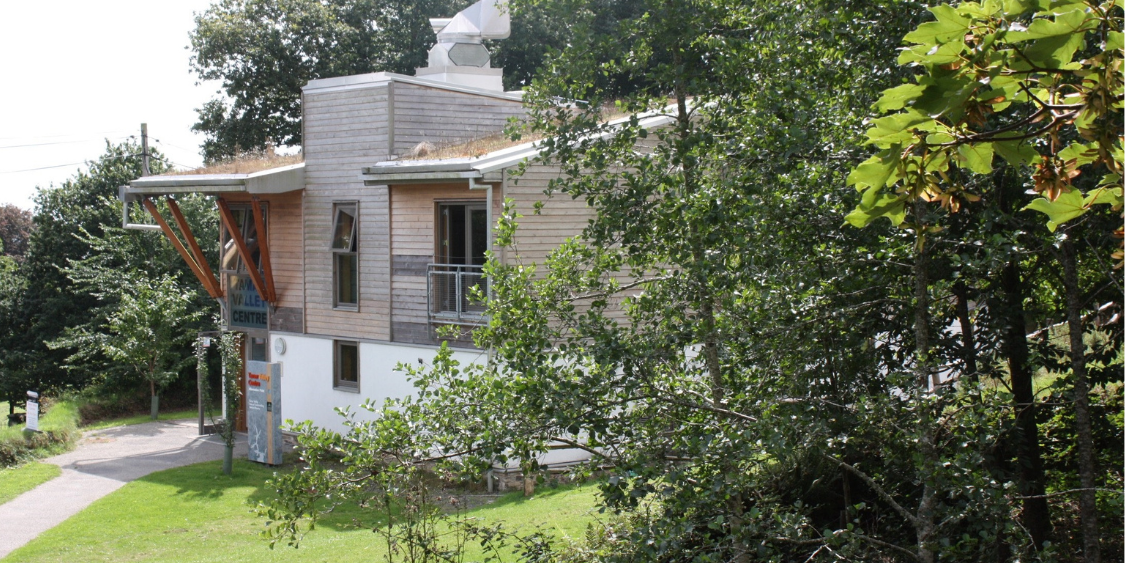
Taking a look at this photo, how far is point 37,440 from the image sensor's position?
23.2 metres

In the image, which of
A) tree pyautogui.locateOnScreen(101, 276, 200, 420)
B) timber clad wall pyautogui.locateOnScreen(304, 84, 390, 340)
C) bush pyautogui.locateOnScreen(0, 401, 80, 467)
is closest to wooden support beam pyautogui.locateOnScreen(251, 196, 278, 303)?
timber clad wall pyautogui.locateOnScreen(304, 84, 390, 340)

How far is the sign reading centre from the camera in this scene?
22734 millimetres

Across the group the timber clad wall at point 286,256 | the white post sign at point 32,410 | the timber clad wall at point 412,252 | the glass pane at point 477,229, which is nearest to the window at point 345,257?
the timber clad wall at point 286,256

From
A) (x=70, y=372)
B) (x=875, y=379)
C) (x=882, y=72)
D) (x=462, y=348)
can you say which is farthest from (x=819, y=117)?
(x=70, y=372)

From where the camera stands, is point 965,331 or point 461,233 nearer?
point 965,331

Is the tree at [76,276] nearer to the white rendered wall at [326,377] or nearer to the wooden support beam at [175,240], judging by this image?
the wooden support beam at [175,240]

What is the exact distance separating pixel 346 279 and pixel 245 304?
3.97m

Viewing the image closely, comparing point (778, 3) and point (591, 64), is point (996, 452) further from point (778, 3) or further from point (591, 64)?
point (591, 64)

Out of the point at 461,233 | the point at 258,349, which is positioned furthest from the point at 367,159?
the point at 258,349

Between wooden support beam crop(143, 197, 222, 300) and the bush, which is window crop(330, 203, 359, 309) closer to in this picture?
wooden support beam crop(143, 197, 222, 300)

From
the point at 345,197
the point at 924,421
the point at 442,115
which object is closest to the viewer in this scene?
the point at 924,421

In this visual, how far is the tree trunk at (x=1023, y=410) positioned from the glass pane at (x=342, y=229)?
51.3 ft

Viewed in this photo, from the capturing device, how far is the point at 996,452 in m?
6.52

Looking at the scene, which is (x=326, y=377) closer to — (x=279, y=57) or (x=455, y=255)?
(x=455, y=255)
